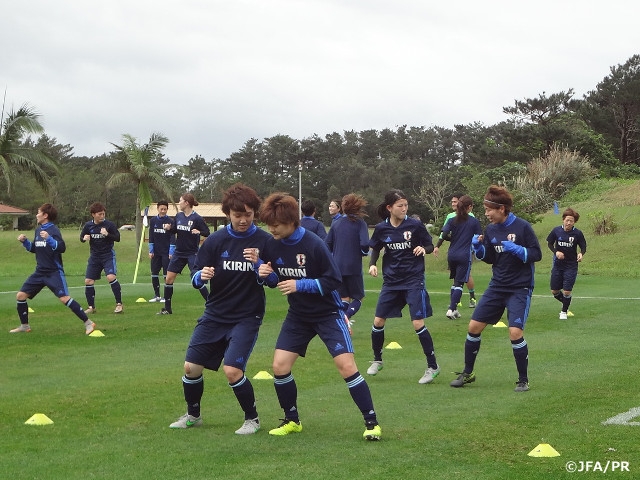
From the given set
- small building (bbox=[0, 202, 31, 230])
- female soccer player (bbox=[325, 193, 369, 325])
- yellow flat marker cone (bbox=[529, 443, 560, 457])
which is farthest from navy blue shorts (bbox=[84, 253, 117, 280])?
small building (bbox=[0, 202, 31, 230])

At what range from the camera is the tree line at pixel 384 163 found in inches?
1768

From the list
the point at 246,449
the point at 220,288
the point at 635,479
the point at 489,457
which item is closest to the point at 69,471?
the point at 246,449

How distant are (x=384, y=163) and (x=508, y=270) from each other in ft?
271

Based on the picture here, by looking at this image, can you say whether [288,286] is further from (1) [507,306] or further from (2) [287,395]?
(1) [507,306]

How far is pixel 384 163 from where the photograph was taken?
92.3m

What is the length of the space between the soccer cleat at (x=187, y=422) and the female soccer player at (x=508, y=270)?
338 centimetres

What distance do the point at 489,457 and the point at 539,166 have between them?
51.0 metres

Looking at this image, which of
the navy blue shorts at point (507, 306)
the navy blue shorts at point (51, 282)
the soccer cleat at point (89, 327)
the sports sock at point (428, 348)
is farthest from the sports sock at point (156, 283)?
the navy blue shorts at point (507, 306)

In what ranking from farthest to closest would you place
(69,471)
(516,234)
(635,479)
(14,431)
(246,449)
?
1. (516,234)
2. (14,431)
3. (246,449)
4. (69,471)
5. (635,479)

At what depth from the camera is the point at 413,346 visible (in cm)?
1400

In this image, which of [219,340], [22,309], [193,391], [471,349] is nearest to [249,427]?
[193,391]

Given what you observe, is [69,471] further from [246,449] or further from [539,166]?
[539,166]

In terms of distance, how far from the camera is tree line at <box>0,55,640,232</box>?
44906 millimetres

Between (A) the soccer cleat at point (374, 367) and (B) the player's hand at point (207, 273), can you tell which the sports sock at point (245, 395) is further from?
(A) the soccer cleat at point (374, 367)
